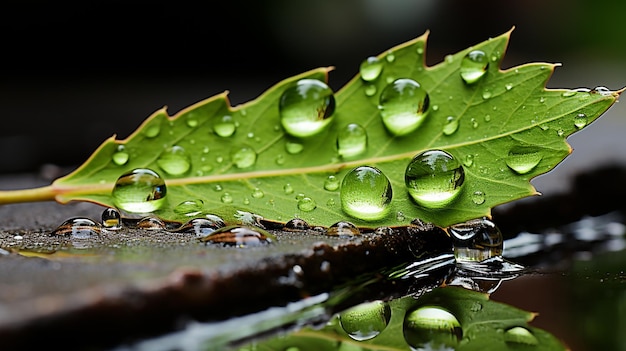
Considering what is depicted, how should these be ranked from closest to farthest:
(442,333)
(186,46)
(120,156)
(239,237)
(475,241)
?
(442,333), (239,237), (475,241), (120,156), (186,46)

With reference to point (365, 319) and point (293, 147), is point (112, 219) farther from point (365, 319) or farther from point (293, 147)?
point (365, 319)

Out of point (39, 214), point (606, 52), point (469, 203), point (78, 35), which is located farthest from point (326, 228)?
point (606, 52)

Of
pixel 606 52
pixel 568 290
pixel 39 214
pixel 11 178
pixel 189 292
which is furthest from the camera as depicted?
pixel 606 52

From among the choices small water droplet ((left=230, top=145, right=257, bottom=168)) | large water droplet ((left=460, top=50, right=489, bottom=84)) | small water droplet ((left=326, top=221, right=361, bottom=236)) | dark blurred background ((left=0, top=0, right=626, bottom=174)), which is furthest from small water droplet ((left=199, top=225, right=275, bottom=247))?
dark blurred background ((left=0, top=0, right=626, bottom=174))

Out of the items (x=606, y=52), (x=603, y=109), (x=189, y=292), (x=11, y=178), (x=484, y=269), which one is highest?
(x=606, y=52)

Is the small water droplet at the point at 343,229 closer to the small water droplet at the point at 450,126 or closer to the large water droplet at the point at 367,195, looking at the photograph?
the large water droplet at the point at 367,195

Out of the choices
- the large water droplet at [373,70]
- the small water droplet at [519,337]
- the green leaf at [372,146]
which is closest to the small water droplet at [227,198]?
the green leaf at [372,146]

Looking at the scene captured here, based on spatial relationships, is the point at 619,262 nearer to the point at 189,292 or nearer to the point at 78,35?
the point at 189,292

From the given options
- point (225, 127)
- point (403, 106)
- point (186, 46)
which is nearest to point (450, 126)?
point (403, 106)
